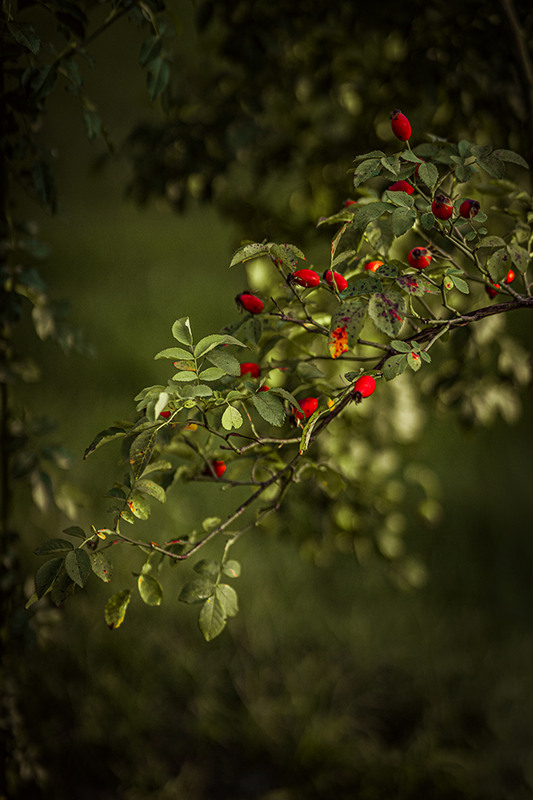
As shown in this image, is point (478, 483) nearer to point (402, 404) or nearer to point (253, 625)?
point (253, 625)

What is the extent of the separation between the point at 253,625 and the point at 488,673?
0.74m

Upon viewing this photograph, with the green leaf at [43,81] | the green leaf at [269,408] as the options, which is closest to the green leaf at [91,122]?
the green leaf at [43,81]

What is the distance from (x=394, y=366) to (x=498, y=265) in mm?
138

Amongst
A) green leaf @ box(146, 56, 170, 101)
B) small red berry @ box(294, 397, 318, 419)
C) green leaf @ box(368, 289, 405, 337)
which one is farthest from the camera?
green leaf @ box(146, 56, 170, 101)

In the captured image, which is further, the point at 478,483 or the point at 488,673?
the point at 478,483

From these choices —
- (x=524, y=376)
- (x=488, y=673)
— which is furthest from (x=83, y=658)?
(x=524, y=376)

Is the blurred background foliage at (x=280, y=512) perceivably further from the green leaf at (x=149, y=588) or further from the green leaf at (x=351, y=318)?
the green leaf at (x=351, y=318)

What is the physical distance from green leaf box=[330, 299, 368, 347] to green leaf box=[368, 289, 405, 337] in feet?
0.04

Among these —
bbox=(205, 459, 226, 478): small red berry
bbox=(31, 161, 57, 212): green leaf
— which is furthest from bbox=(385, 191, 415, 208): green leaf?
bbox=(31, 161, 57, 212): green leaf

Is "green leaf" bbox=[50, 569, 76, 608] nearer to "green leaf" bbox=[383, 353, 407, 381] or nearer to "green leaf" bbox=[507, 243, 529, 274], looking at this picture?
"green leaf" bbox=[383, 353, 407, 381]

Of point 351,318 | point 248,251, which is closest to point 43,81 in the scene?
point 248,251

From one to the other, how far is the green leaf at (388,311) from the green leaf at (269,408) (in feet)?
0.34

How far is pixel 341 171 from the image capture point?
3.71 feet

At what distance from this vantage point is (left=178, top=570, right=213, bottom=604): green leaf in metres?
0.51
